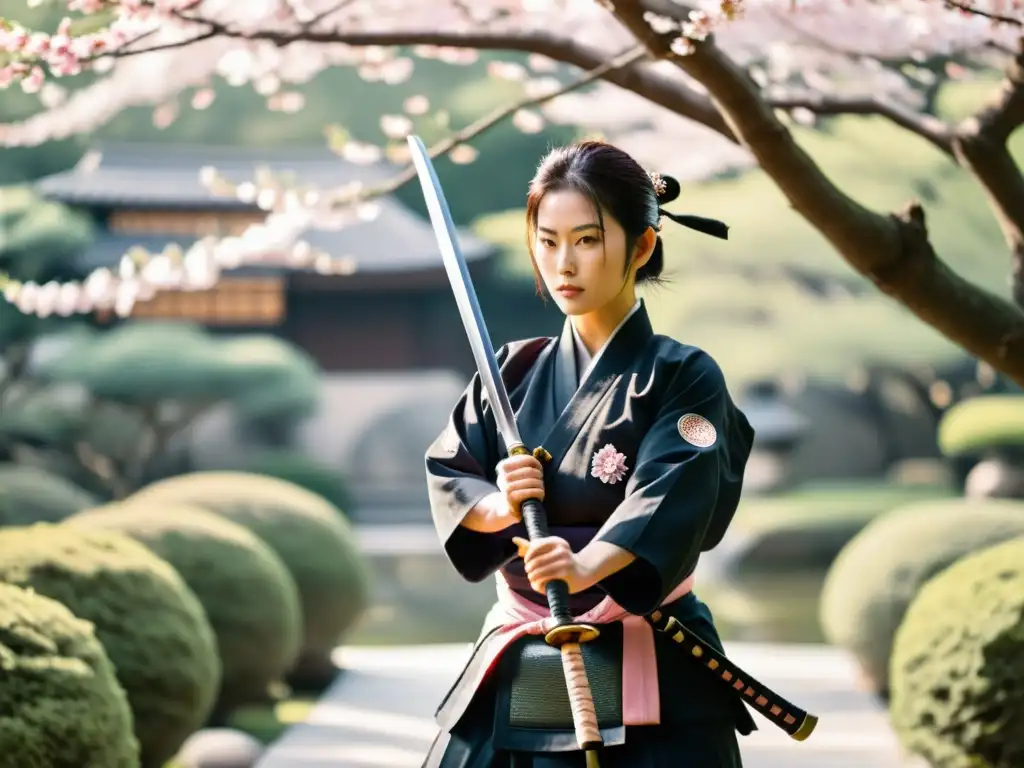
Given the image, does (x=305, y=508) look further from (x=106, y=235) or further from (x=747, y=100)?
(x=106, y=235)

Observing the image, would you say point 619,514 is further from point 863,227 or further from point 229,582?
point 229,582

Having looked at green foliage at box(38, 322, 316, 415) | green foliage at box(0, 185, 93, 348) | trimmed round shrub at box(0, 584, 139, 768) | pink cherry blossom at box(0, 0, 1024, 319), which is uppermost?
pink cherry blossom at box(0, 0, 1024, 319)

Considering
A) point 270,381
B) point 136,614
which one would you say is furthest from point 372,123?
point 136,614

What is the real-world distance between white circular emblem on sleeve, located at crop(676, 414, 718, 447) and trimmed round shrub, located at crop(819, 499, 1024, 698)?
5352 millimetres

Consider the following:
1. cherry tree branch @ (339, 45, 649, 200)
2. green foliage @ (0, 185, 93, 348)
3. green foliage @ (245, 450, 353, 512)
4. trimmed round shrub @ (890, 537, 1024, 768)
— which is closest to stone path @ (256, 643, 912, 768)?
trimmed round shrub @ (890, 537, 1024, 768)

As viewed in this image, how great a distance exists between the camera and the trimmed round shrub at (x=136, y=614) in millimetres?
5051

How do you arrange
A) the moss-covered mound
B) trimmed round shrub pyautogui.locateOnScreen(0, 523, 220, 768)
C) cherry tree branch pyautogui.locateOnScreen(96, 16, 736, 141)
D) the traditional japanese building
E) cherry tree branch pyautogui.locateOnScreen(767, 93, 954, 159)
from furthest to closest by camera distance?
the traditional japanese building → the moss-covered mound → trimmed round shrub pyautogui.locateOnScreen(0, 523, 220, 768) → cherry tree branch pyautogui.locateOnScreen(767, 93, 954, 159) → cherry tree branch pyautogui.locateOnScreen(96, 16, 736, 141)

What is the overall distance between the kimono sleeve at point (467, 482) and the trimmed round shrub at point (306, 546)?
566 centimetres

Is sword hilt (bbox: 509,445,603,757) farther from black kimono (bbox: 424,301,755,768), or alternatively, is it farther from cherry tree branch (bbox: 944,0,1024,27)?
cherry tree branch (bbox: 944,0,1024,27)

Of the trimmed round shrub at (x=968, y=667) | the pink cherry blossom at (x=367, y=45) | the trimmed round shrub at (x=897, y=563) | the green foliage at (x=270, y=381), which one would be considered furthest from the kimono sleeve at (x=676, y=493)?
the green foliage at (x=270, y=381)

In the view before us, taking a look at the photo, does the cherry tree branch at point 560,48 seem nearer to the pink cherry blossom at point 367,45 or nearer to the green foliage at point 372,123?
Result: the pink cherry blossom at point 367,45

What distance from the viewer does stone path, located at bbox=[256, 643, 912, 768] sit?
21.7ft

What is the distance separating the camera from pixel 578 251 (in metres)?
2.79

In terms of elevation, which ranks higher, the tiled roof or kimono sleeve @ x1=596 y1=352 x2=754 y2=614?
kimono sleeve @ x1=596 y1=352 x2=754 y2=614
